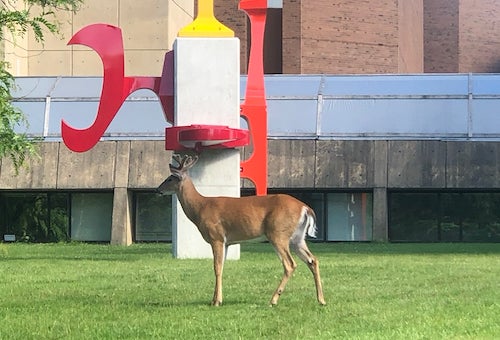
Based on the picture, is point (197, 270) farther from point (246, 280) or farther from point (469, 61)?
point (469, 61)

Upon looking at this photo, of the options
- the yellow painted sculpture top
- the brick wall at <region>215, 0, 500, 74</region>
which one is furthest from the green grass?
the brick wall at <region>215, 0, 500, 74</region>

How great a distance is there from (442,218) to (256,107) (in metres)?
13.8

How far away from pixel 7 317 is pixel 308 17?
38.5 metres

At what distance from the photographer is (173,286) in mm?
14359

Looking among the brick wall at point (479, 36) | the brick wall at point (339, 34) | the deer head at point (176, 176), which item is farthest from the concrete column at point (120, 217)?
the brick wall at point (479, 36)

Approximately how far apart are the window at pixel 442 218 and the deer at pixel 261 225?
904 inches

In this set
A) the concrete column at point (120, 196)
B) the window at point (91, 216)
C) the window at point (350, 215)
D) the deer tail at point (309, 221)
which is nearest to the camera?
the deer tail at point (309, 221)

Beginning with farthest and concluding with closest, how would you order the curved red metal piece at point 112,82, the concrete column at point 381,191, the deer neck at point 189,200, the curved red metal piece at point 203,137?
the concrete column at point 381,191 → the curved red metal piece at point 112,82 → the curved red metal piece at point 203,137 → the deer neck at point 189,200

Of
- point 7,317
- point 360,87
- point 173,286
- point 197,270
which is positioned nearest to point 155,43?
point 360,87

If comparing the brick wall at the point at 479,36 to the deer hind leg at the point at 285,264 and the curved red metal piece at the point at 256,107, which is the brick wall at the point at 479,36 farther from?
the deer hind leg at the point at 285,264

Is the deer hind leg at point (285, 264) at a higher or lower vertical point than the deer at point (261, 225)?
lower

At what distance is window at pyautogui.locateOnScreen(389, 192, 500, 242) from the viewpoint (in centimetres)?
3472

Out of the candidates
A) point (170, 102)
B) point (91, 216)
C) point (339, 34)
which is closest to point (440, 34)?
point (339, 34)

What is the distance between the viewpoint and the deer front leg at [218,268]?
1173 centimetres
